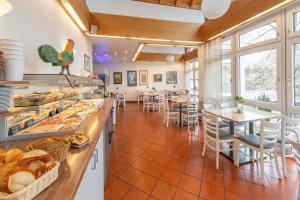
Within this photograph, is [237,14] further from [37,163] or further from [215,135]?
[37,163]

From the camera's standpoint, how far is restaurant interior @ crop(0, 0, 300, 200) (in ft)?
3.02

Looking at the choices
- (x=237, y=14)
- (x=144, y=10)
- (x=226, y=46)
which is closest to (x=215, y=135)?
(x=237, y=14)

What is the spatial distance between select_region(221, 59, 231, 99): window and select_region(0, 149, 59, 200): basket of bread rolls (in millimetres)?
4609

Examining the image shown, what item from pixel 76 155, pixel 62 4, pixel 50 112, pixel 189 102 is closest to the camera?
pixel 76 155

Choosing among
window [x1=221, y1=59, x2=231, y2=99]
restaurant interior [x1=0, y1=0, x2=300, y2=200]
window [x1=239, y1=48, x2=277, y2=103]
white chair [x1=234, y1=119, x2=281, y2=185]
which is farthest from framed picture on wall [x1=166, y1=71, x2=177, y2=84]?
white chair [x1=234, y1=119, x2=281, y2=185]

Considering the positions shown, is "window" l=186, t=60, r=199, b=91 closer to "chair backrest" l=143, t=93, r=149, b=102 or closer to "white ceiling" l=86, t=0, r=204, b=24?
"chair backrest" l=143, t=93, r=149, b=102

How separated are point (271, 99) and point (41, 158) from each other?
3959 millimetres

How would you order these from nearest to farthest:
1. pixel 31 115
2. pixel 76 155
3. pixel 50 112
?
pixel 76 155 < pixel 31 115 < pixel 50 112

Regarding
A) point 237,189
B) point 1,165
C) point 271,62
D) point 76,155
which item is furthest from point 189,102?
point 1,165

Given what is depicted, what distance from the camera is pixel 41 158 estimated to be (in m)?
0.73

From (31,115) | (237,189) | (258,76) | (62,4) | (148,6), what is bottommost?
(237,189)

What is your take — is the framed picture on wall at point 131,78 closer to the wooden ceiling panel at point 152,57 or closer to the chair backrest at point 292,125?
the wooden ceiling panel at point 152,57

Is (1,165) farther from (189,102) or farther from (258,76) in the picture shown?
(258,76)

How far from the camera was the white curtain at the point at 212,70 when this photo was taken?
14.9 ft
